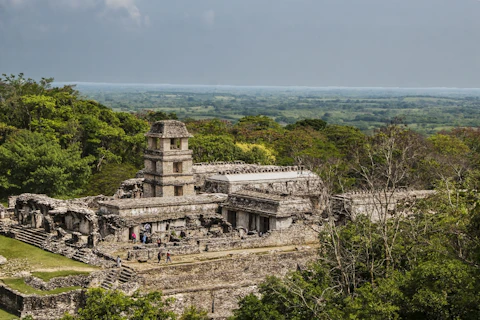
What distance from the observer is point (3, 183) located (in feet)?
168

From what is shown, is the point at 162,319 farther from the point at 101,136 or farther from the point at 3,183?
the point at 101,136

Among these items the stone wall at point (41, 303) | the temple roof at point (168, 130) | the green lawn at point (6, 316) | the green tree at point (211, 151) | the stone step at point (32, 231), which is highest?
the temple roof at point (168, 130)

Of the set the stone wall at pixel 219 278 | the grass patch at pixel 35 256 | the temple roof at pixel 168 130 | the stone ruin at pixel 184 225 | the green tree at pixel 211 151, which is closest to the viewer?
the stone wall at pixel 219 278

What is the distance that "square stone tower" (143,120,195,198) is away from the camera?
47406mm

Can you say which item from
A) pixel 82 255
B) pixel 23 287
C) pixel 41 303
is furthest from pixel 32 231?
pixel 41 303

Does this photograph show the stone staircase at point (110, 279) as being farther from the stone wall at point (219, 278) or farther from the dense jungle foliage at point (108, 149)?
the dense jungle foliage at point (108, 149)

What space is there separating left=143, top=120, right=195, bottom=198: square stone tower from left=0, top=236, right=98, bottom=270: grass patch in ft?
38.1

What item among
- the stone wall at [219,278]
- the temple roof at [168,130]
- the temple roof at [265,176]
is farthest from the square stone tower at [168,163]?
the stone wall at [219,278]

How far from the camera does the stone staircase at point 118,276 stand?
1265 inches

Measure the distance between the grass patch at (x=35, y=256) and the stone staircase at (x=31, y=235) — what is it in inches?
14.2

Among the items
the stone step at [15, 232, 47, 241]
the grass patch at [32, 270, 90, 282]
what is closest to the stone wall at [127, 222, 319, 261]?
the grass patch at [32, 270, 90, 282]

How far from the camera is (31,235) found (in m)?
39.2

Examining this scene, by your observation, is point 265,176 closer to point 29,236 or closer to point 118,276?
point 29,236

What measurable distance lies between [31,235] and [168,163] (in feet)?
37.8
